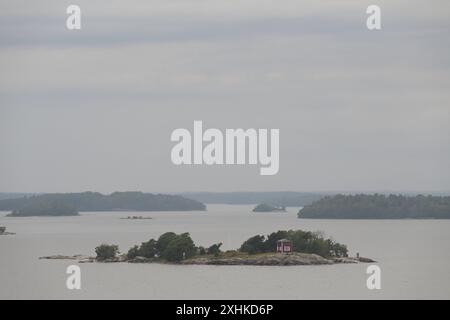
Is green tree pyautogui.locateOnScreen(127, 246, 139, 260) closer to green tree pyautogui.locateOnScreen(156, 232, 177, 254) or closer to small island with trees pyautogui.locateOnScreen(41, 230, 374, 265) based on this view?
small island with trees pyautogui.locateOnScreen(41, 230, 374, 265)

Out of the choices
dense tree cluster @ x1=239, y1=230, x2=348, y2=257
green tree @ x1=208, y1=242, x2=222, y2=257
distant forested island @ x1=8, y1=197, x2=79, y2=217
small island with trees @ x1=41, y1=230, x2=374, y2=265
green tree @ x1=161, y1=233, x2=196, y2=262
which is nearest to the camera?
small island with trees @ x1=41, y1=230, x2=374, y2=265

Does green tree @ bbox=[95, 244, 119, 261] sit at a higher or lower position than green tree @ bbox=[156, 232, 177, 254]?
lower

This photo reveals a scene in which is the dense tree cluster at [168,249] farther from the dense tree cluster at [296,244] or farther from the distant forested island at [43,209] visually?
the distant forested island at [43,209]

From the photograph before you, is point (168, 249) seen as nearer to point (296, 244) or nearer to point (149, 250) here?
point (149, 250)

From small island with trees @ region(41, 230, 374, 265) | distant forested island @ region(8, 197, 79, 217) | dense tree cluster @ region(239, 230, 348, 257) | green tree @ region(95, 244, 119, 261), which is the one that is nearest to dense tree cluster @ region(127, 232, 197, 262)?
small island with trees @ region(41, 230, 374, 265)

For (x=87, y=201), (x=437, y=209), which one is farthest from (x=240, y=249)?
(x=437, y=209)

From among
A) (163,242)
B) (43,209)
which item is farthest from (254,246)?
(43,209)

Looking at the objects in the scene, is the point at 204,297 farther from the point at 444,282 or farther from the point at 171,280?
the point at 444,282
